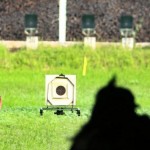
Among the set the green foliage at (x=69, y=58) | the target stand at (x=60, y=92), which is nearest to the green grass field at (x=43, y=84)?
the green foliage at (x=69, y=58)

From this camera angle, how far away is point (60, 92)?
16609mm

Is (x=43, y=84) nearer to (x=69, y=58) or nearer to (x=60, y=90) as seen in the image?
(x=69, y=58)

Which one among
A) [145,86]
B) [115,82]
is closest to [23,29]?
[145,86]

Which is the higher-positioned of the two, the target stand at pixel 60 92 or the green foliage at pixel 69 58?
the green foliage at pixel 69 58

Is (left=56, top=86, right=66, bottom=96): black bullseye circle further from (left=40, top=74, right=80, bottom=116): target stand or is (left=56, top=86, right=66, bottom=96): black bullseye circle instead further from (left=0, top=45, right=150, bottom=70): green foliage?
(left=0, top=45, right=150, bottom=70): green foliage

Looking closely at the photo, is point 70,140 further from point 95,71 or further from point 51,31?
point 51,31

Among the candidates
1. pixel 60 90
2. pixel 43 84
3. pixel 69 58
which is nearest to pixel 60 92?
pixel 60 90

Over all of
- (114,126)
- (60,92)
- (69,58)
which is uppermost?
(69,58)

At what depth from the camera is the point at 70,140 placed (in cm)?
174

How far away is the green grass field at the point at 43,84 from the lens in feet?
41.4

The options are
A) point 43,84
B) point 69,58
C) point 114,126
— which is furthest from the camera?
point 69,58

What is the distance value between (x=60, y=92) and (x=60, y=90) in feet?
0.21

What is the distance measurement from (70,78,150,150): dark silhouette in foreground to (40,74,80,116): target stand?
569 inches

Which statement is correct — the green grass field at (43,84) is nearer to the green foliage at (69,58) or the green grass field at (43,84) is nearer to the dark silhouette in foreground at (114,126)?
the green foliage at (69,58)
